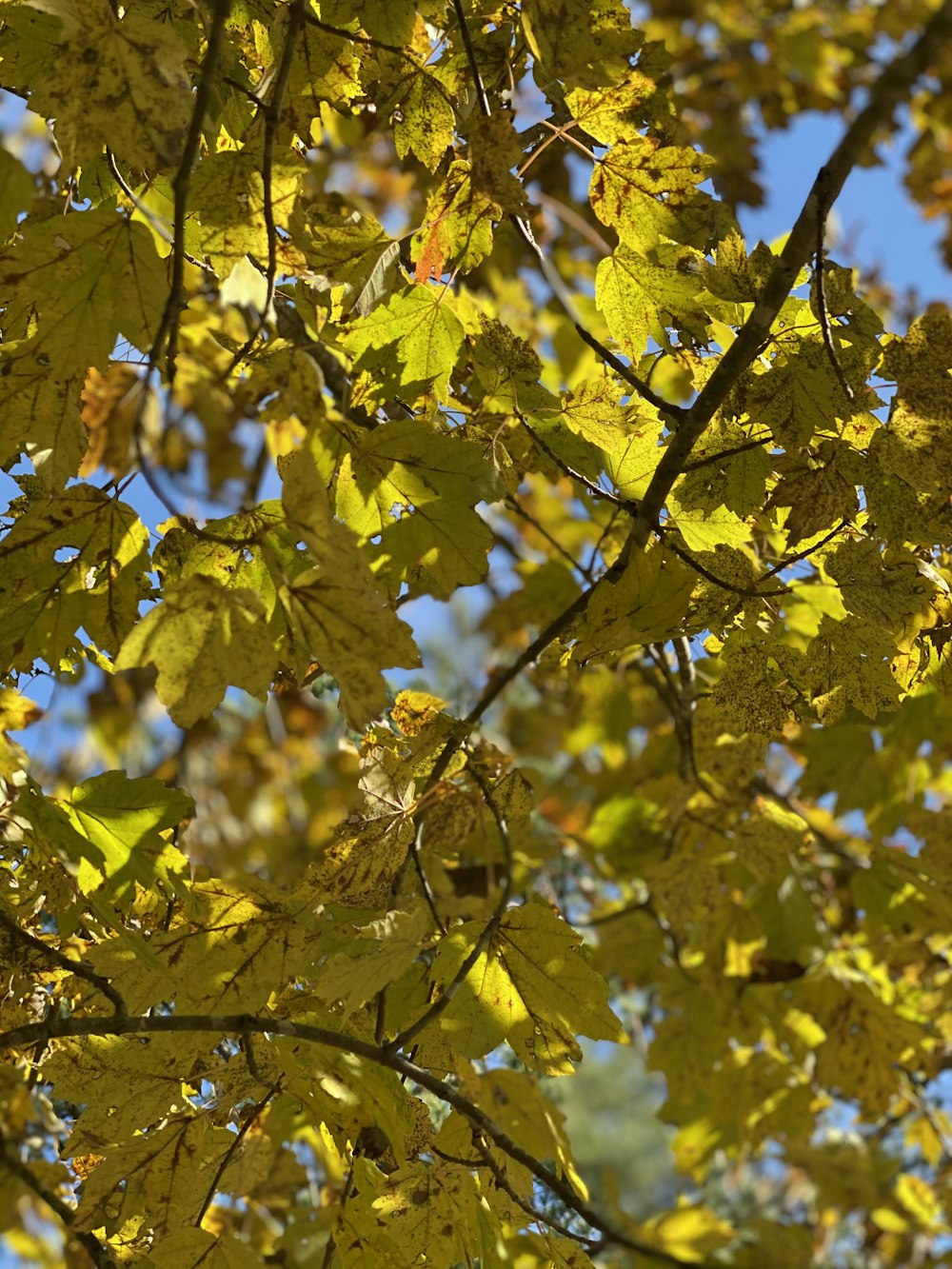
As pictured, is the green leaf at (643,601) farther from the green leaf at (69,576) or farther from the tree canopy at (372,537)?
the green leaf at (69,576)

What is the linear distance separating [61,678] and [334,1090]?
0.73 metres

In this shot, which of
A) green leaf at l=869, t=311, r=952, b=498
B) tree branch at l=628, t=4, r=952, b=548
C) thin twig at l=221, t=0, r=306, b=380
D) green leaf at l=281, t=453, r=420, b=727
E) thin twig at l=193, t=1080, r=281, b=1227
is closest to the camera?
tree branch at l=628, t=4, r=952, b=548

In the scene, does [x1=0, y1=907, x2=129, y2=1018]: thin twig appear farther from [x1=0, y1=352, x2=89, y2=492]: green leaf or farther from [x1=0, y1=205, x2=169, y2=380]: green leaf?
[x1=0, y1=205, x2=169, y2=380]: green leaf

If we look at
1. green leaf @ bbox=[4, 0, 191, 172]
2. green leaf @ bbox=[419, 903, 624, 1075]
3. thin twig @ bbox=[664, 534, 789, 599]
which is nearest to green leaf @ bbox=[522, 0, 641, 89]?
green leaf @ bbox=[4, 0, 191, 172]

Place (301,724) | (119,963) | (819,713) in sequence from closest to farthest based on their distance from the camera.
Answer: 1. (119,963)
2. (819,713)
3. (301,724)

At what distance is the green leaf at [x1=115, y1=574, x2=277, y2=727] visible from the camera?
37.6 inches

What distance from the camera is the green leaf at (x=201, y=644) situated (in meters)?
0.96

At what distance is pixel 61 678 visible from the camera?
1.55 m

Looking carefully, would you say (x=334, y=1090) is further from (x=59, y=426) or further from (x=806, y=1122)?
(x=806, y=1122)

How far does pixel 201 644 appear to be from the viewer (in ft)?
3.17

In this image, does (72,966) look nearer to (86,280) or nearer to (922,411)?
(86,280)

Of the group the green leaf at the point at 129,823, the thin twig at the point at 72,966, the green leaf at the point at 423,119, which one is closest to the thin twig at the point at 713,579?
the green leaf at the point at 423,119

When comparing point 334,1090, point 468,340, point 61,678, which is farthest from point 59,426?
point 334,1090

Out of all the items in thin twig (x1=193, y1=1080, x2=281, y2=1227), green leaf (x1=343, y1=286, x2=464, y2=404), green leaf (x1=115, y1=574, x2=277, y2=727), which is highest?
green leaf (x1=343, y1=286, x2=464, y2=404)
